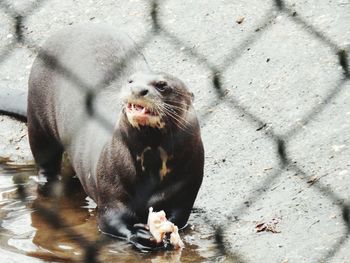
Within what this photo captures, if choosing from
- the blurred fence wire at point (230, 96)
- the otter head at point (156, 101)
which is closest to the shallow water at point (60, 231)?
the blurred fence wire at point (230, 96)

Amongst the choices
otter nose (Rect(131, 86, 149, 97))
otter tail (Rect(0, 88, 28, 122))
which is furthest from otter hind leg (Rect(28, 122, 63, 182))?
otter nose (Rect(131, 86, 149, 97))

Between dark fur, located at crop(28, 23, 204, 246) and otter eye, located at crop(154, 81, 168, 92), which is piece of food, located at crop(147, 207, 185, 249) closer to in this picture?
dark fur, located at crop(28, 23, 204, 246)

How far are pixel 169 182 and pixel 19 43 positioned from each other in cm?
Answer: 101

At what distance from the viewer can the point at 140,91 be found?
2381 mm

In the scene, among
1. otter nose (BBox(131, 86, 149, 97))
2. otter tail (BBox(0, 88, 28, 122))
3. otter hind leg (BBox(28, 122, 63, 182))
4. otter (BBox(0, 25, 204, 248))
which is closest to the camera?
otter nose (BBox(131, 86, 149, 97))

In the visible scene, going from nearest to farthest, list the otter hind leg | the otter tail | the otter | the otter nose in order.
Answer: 1. the otter nose
2. the otter
3. the otter hind leg
4. the otter tail

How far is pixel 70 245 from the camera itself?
2.50 metres

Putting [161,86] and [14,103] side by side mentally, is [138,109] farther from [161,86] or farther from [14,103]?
[14,103]

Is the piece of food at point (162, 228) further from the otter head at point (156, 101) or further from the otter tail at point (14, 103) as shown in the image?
the otter tail at point (14, 103)

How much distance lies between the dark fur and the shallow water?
5cm

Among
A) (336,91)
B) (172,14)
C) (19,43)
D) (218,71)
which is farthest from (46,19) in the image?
(336,91)

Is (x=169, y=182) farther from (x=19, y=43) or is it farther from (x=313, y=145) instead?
(x=19, y=43)

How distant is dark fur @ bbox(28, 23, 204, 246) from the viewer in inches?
101

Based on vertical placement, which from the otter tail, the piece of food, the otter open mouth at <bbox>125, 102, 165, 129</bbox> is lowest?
the otter tail
